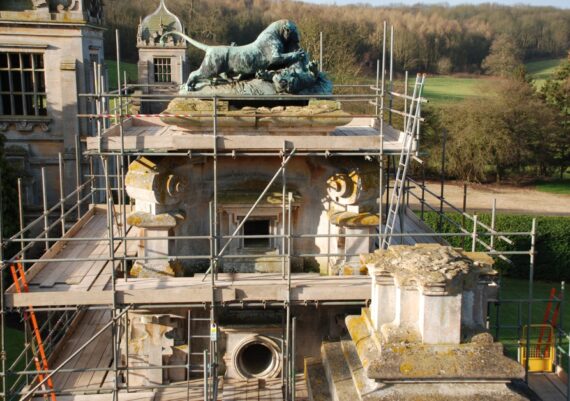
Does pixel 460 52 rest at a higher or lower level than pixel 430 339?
higher

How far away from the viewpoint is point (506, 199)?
128ft

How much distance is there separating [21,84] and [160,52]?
61.5 feet

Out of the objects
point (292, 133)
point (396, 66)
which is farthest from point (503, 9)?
point (292, 133)

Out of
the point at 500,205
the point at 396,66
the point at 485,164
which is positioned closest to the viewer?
the point at 500,205

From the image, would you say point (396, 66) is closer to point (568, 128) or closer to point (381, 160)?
point (568, 128)

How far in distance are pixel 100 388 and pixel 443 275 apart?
6592mm

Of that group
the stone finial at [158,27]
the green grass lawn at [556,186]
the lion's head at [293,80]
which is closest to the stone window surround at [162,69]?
the stone finial at [158,27]

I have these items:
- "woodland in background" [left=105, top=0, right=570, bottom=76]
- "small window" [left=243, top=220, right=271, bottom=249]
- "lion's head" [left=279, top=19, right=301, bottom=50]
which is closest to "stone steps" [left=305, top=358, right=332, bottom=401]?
"small window" [left=243, top=220, right=271, bottom=249]

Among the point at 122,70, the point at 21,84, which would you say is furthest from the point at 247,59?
the point at 122,70

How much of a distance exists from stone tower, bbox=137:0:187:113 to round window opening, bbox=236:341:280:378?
32.2 m

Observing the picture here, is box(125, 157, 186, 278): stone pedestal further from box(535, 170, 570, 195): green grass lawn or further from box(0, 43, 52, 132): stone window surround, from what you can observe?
box(535, 170, 570, 195): green grass lawn

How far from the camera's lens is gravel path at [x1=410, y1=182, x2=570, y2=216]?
35.5 metres

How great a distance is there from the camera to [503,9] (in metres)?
97.9

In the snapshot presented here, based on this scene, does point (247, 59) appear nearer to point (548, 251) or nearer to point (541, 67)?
point (548, 251)
